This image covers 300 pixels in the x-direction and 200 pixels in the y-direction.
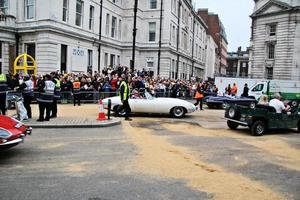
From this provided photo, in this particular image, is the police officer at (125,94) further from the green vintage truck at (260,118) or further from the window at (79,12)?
the window at (79,12)

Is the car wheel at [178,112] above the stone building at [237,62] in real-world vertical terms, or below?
below

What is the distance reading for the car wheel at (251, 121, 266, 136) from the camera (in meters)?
12.5

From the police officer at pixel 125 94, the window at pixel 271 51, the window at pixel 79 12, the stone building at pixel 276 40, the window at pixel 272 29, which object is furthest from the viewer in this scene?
the window at pixel 271 51

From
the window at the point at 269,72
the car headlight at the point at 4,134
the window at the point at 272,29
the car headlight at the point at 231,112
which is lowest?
the car headlight at the point at 4,134

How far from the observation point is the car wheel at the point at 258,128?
12.5 m

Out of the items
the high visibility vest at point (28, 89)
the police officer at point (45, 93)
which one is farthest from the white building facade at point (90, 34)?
the police officer at point (45, 93)

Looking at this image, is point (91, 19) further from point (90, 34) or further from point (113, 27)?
point (113, 27)

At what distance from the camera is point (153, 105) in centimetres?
1623

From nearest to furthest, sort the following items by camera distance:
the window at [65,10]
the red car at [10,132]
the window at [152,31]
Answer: the red car at [10,132] → the window at [65,10] → the window at [152,31]

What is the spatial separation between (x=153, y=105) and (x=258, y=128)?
522cm

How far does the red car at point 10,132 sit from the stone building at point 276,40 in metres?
50.9

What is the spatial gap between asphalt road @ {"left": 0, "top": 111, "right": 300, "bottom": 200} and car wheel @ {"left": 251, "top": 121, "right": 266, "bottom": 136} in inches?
20.6

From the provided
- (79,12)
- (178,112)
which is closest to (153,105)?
(178,112)

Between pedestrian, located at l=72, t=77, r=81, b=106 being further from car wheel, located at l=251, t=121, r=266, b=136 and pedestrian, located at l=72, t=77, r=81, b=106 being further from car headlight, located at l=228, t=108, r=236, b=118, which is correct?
car wheel, located at l=251, t=121, r=266, b=136
